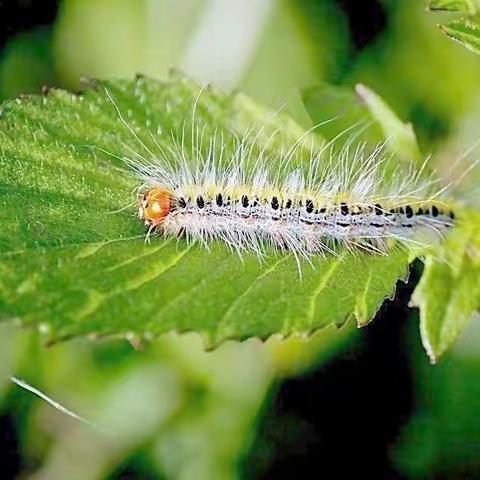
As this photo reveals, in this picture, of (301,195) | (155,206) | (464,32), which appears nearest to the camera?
(464,32)

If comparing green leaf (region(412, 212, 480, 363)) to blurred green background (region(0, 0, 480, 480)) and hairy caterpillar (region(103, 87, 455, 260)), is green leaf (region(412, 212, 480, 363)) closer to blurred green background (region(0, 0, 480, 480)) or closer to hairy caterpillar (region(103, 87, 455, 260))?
hairy caterpillar (region(103, 87, 455, 260))

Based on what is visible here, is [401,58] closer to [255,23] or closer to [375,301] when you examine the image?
[255,23]

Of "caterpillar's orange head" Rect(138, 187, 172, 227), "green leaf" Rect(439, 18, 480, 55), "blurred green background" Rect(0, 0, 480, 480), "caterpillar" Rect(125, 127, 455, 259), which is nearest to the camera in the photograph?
"green leaf" Rect(439, 18, 480, 55)

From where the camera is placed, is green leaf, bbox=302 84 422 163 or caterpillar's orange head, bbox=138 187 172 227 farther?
green leaf, bbox=302 84 422 163

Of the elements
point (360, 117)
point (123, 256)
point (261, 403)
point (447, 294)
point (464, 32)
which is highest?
point (464, 32)

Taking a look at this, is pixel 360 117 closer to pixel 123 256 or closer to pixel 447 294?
pixel 447 294

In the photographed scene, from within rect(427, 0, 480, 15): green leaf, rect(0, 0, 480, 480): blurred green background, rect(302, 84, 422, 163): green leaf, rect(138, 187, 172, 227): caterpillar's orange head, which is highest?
rect(427, 0, 480, 15): green leaf

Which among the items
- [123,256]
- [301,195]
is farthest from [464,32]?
[123,256]

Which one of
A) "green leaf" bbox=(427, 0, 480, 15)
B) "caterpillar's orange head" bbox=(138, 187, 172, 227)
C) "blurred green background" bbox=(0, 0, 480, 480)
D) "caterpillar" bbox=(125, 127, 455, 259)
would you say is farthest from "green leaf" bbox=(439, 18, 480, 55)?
"blurred green background" bbox=(0, 0, 480, 480)
